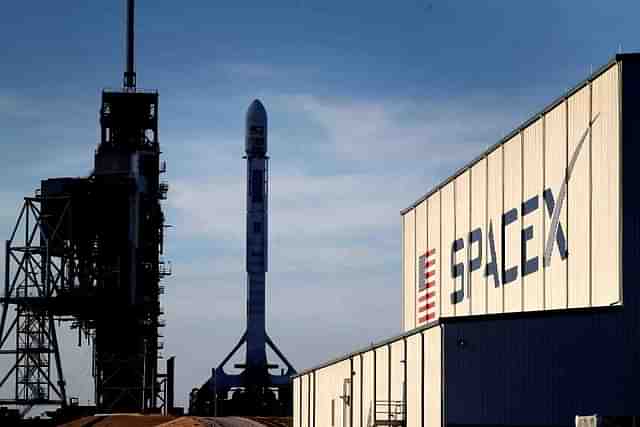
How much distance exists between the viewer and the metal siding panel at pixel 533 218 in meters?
50.2

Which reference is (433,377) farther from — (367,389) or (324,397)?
(324,397)

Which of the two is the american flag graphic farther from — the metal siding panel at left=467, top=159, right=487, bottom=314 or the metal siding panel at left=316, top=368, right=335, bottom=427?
the metal siding panel at left=467, top=159, right=487, bottom=314

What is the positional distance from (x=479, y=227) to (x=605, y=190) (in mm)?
13566

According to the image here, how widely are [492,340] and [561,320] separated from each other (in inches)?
82.3

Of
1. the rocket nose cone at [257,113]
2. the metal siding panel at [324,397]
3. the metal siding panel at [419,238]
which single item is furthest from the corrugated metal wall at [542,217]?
the rocket nose cone at [257,113]

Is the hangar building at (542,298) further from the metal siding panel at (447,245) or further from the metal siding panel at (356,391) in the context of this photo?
the metal siding panel at (447,245)

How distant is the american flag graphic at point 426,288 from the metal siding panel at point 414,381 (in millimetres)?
20037

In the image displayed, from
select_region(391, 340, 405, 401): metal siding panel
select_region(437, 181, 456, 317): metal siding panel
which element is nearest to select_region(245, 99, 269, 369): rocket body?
select_region(437, 181, 456, 317): metal siding panel

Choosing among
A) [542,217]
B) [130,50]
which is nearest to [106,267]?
[130,50]

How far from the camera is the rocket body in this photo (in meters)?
138

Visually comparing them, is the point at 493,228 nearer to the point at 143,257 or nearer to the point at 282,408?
the point at 143,257

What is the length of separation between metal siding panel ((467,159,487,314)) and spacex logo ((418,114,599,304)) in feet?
0.26

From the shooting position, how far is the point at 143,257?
395 ft

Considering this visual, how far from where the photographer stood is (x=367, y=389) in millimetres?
52312
